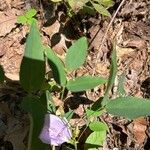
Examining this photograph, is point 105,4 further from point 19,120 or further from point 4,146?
point 4,146

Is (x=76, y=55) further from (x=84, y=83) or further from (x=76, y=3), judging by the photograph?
(x=76, y=3)

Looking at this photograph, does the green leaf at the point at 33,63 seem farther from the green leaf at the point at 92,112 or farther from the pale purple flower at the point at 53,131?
the green leaf at the point at 92,112

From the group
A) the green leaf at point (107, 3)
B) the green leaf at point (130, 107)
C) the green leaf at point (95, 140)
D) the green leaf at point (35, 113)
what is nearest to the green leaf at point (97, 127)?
the green leaf at point (95, 140)

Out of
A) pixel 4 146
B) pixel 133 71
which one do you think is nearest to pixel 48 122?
pixel 4 146

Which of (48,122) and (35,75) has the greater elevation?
(35,75)

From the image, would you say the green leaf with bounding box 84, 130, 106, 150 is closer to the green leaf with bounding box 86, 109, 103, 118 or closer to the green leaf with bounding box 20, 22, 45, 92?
the green leaf with bounding box 86, 109, 103, 118
